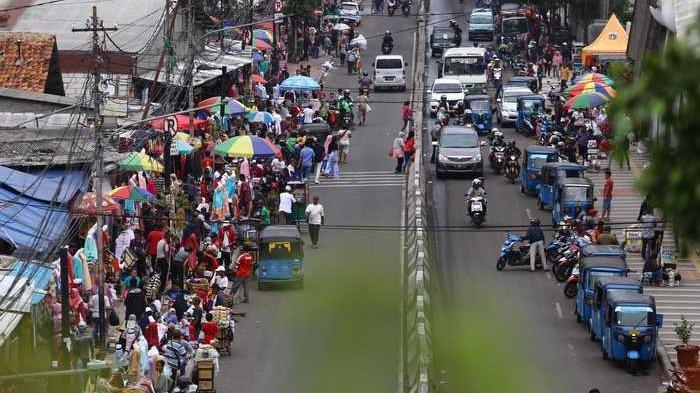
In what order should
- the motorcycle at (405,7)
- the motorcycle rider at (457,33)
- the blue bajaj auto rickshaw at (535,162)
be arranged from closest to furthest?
the blue bajaj auto rickshaw at (535,162) < the motorcycle rider at (457,33) < the motorcycle at (405,7)

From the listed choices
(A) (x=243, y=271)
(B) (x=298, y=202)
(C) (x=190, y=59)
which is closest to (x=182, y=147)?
(B) (x=298, y=202)

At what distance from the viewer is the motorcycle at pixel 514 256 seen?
118 ft

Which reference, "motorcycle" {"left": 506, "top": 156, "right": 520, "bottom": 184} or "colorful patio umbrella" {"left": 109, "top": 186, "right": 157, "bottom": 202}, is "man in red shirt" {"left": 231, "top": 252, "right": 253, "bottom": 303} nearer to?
"colorful patio umbrella" {"left": 109, "top": 186, "right": 157, "bottom": 202}

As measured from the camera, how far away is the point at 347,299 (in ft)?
21.7

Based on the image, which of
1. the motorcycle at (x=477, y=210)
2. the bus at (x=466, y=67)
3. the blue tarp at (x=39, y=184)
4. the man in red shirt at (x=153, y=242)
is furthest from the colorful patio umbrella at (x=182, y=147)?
the bus at (x=466, y=67)

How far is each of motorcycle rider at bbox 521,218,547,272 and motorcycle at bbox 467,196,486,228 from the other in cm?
417

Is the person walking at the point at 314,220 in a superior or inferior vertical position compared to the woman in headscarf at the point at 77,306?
inferior

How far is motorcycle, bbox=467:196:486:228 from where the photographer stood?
40.4 m

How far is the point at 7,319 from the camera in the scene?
23.1 m

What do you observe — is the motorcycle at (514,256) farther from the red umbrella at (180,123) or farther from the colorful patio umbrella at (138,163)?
the red umbrella at (180,123)

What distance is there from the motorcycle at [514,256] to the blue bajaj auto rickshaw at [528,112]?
17.6 metres

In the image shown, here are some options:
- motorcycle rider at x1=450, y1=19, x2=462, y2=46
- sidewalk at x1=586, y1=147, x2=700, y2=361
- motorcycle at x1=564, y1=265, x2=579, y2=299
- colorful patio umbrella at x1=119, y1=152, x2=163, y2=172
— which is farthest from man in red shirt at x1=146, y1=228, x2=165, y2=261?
motorcycle rider at x1=450, y1=19, x2=462, y2=46

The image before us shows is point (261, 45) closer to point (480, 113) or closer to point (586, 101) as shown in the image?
point (480, 113)

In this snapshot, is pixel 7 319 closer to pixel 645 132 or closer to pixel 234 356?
pixel 234 356
